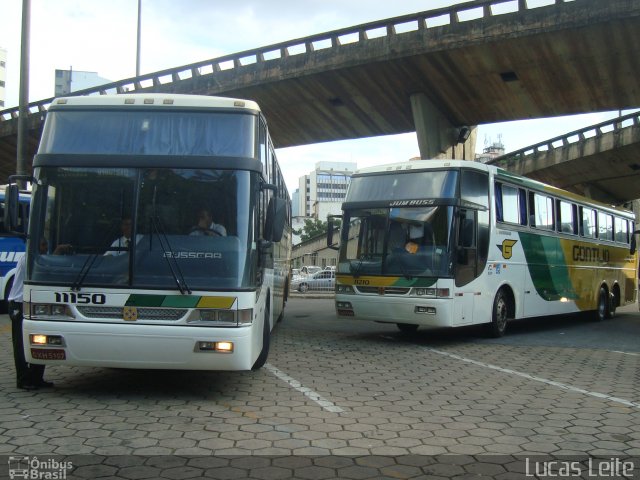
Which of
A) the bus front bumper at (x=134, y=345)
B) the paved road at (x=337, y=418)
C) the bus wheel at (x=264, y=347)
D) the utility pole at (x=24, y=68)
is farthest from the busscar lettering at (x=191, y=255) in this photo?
the utility pole at (x=24, y=68)

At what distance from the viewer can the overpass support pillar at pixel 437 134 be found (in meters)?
25.6

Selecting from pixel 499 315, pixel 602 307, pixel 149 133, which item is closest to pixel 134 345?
pixel 149 133

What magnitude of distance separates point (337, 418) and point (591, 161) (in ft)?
106

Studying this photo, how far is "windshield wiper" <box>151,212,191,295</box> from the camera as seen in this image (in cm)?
599

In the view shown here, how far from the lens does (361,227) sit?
11406mm

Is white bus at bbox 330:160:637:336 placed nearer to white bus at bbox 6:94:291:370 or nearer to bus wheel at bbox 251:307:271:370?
bus wheel at bbox 251:307:271:370

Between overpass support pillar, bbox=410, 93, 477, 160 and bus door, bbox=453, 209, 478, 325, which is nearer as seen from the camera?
bus door, bbox=453, 209, 478, 325

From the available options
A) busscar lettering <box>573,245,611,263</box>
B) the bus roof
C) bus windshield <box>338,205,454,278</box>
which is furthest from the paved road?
busscar lettering <box>573,245,611,263</box>

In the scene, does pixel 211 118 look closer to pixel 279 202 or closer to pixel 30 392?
pixel 279 202

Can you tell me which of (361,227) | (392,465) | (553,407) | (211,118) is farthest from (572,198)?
(392,465)

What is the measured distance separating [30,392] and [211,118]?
3503 mm

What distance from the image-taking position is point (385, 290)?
10805 millimetres

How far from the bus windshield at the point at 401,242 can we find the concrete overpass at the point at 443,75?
41.7 ft

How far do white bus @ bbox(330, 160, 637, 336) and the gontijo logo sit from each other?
0.02m
